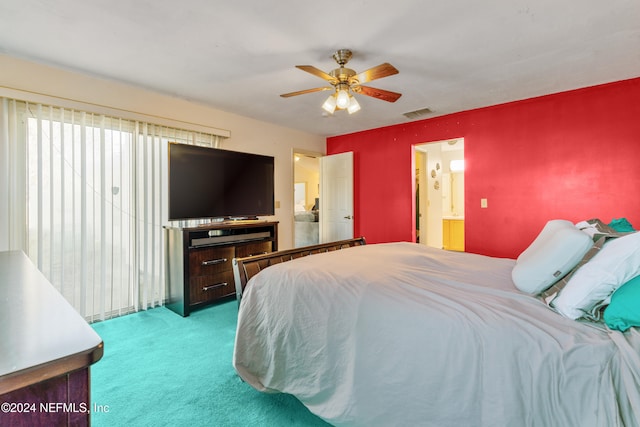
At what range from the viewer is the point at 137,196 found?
126 inches

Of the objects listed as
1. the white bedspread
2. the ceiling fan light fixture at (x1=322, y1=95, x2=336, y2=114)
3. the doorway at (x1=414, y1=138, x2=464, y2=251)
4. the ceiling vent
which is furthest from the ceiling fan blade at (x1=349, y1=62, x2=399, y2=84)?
the doorway at (x1=414, y1=138, x2=464, y2=251)

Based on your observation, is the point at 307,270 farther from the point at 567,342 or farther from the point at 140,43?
the point at 140,43

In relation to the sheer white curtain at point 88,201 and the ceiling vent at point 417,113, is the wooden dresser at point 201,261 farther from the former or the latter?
the ceiling vent at point 417,113

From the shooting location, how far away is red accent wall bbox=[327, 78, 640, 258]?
302cm

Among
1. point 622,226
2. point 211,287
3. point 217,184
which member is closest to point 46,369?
point 622,226

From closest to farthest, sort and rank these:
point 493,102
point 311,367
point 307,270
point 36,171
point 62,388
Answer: point 62,388, point 311,367, point 307,270, point 36,171, point 493,102

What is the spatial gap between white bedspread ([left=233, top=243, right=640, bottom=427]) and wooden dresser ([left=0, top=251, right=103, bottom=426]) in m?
1.08

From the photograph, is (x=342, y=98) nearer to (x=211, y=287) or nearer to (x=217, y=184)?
(x=217, y=184)

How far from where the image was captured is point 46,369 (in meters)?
0.50

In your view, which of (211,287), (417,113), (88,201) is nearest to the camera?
(88,201)

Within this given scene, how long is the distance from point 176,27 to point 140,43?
1.40 feet

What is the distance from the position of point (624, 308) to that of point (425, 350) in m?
0.73

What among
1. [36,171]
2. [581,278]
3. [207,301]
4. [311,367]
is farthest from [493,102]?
[36,171]

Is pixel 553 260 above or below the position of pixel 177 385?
above
